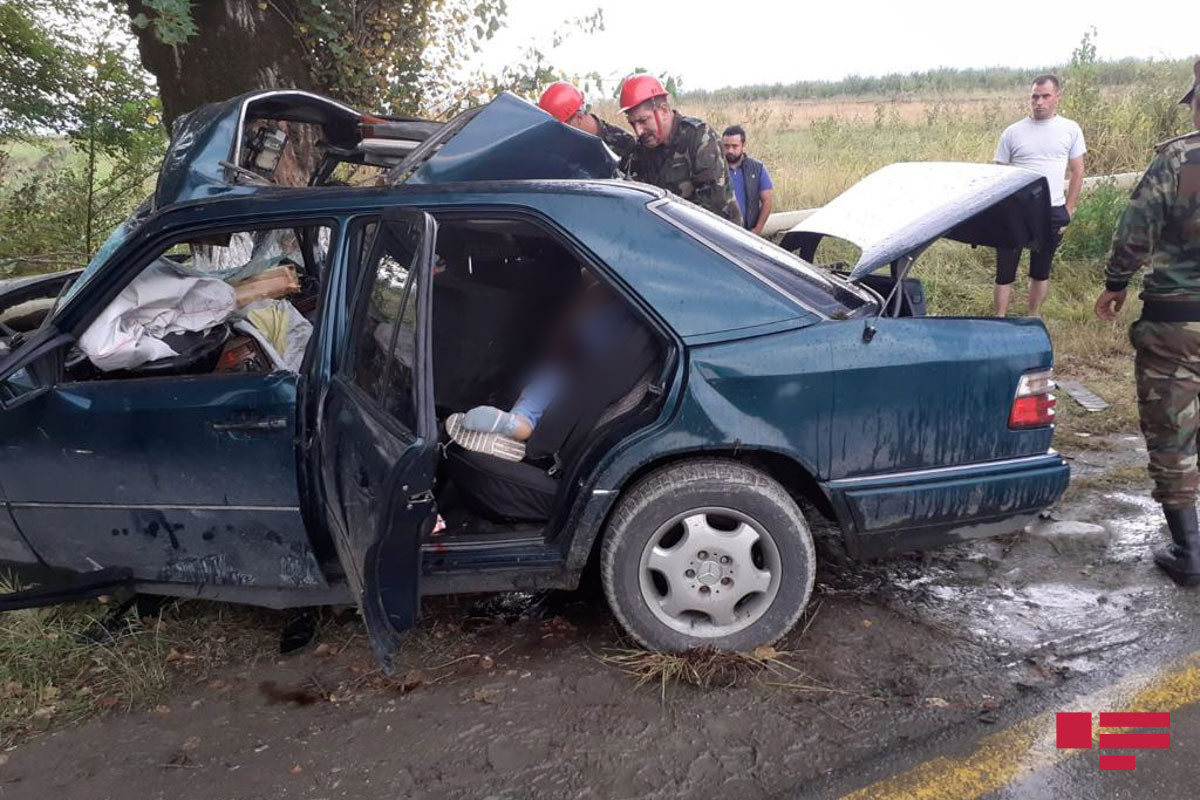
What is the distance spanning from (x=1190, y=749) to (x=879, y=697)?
2.59 ft

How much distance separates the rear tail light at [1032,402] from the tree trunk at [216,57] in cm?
471

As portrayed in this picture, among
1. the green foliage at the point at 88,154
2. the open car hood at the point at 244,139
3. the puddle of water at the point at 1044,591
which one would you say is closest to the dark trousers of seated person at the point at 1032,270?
the puddle of water at the point at 1044,591

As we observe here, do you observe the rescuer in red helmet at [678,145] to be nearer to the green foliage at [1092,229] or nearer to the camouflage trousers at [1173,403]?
the camouflage trousers at [1173,403]

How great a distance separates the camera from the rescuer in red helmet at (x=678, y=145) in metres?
4.71

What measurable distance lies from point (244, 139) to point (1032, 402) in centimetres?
305

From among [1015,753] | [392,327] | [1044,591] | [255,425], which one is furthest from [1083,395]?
[255,425]

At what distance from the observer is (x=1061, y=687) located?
2.54m

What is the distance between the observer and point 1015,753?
2.28 metres

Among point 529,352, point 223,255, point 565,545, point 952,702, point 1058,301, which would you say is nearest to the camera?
point 952,702

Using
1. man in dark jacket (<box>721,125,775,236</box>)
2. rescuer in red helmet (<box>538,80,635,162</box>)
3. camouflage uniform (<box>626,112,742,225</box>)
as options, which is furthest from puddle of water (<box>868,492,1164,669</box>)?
man in dark jacket (<box>721,125,775,236</box>)

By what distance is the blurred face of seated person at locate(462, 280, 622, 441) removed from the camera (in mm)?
2701

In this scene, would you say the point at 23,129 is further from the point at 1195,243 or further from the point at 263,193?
the point at 1195,243

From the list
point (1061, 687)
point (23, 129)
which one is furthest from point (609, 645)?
point (23, 129)

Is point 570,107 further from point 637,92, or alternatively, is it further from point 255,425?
point 255,425
